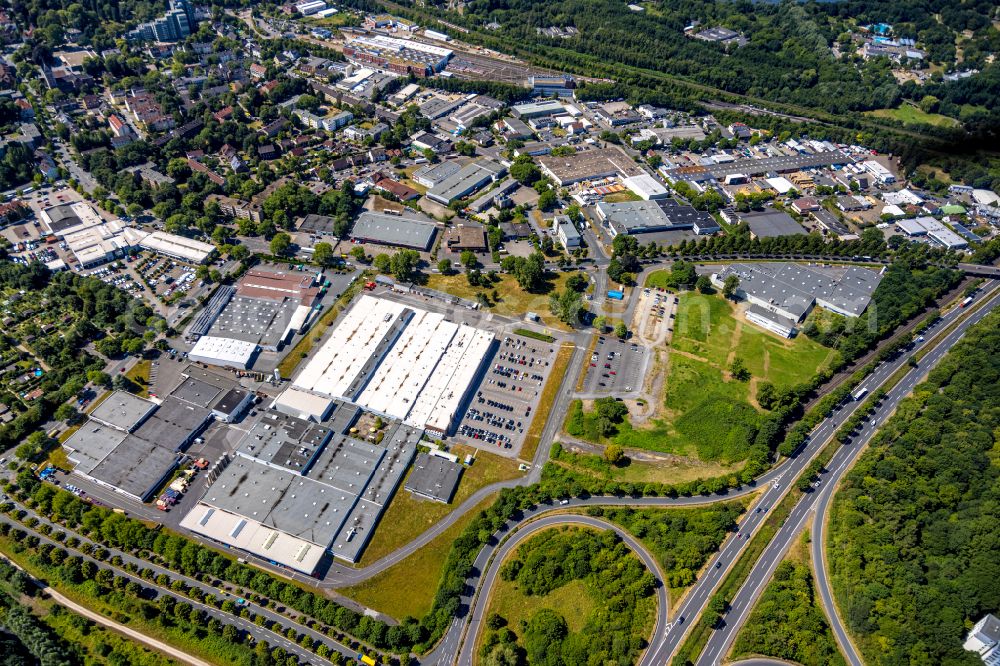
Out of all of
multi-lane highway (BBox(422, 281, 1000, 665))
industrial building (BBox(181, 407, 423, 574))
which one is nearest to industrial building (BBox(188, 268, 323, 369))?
industrial building (BBox(181, 407, 423, 574))

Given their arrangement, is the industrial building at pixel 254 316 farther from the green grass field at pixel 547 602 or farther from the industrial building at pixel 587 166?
the industrial building at pixel 587 166

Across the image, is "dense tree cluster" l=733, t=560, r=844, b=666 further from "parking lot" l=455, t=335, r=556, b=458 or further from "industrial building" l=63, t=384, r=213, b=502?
"industrial building" l=63, t=384, r=213, b=502

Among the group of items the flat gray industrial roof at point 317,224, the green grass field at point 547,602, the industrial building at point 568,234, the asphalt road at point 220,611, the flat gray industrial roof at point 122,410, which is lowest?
the asphalt road at point 220,611

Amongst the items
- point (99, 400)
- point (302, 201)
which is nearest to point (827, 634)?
point (99, 400)

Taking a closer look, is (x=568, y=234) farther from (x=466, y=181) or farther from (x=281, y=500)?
(x=281, y=500)

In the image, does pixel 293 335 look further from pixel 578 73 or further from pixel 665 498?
pixel 578 73

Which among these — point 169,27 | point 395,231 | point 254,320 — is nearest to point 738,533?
point 254,320

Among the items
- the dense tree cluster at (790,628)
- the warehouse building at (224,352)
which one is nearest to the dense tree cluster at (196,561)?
the warehouse building at (224,352)
